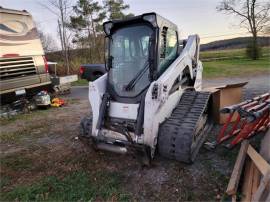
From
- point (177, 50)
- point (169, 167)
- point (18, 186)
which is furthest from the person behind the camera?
point (177, 50)

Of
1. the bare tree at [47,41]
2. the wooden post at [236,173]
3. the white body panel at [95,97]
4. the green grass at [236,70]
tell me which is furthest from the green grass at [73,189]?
the bare tree at [47,41]

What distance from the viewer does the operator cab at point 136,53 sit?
3.46m

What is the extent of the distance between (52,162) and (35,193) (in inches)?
31.3

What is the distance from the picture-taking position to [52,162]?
3.72 meters

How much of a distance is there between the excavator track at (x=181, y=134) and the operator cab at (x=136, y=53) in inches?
23.6

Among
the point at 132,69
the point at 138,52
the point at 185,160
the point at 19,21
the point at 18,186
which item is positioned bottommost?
the point at 18,186

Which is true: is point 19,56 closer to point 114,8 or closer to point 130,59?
point 130,59

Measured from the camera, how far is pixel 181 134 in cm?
316

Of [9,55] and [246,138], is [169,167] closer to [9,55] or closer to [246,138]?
[246,138]

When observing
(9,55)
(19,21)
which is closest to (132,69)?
(9,55)

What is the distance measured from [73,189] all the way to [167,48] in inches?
96.1

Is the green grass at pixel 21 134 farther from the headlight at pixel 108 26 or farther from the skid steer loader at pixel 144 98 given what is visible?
the headlight at pixel 108 26

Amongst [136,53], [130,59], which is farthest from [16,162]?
[136,53]

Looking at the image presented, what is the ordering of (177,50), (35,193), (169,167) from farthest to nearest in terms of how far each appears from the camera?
(177,50) < (169,167) < (35,193)
